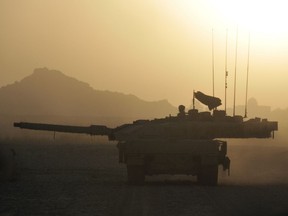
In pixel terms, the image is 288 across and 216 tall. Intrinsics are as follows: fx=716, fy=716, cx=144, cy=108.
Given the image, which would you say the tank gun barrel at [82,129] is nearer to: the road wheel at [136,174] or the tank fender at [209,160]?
the road wheel at [136,174]

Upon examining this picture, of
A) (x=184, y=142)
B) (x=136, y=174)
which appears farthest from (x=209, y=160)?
(x=136, y=174)

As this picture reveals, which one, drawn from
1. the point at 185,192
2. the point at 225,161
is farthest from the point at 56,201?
the point at 225,161

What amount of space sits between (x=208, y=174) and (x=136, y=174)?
259 centimetres

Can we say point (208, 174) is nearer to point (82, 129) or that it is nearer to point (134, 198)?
point (134, 198)

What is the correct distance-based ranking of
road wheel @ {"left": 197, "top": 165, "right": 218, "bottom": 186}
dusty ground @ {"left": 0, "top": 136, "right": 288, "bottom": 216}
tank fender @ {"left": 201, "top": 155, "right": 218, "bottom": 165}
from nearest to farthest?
1. dusty ground @ {"left": 0, "top": 136, "right": 288, "bottom": 216}
2. tank fender @ {"left": 201, "top": 155, "right": 218, "bottom": 165}
3. road wheel @ {"left": 197, "top": 165, "right": 218, "bottom": 186}

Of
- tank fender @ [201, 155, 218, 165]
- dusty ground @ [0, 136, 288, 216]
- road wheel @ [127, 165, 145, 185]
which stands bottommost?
dusty ground @ [0, 136, 288, 216]

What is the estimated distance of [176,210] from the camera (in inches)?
703

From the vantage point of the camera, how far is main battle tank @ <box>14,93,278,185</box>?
25.4m

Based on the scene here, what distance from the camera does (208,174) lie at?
84.2 feet

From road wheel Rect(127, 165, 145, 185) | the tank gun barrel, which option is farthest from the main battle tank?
the tank gun barrel

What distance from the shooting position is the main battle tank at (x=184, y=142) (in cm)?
2538

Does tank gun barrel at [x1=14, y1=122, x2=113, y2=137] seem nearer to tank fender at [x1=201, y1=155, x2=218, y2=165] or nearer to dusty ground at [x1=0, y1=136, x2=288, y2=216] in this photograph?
dusty ground at [x1=0, y1=136, x2=288, y2=216]

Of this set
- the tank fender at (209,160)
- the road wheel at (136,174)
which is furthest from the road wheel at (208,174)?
the road wheel at (136,174)

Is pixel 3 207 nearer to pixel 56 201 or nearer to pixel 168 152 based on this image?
pixel 56 201
